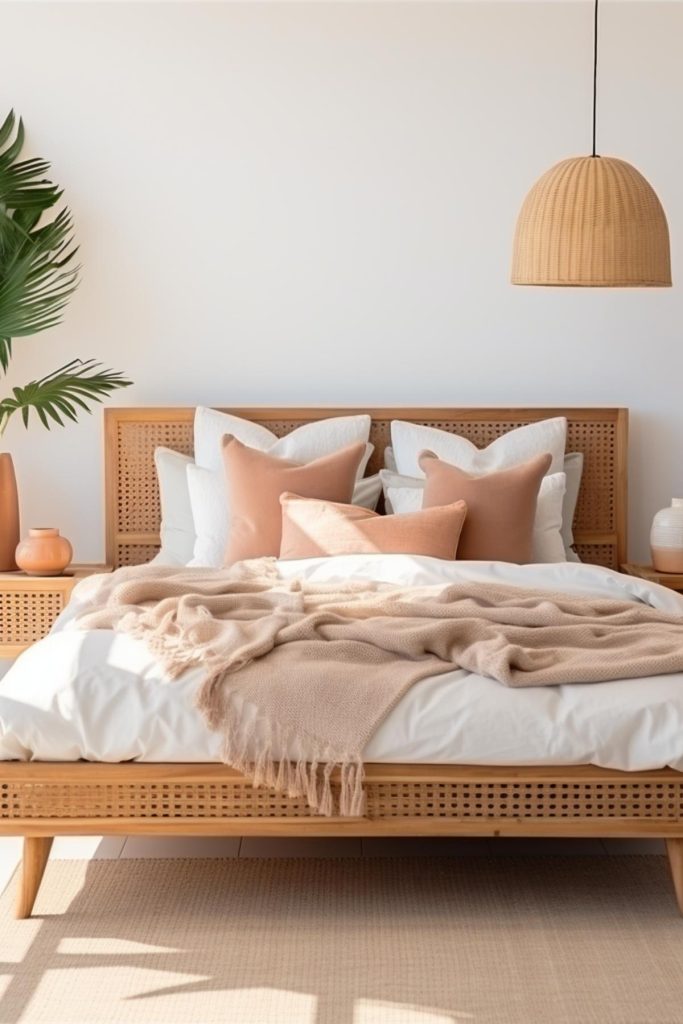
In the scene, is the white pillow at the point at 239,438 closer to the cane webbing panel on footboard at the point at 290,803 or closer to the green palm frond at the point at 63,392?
the green palm frond at the point at 63,392

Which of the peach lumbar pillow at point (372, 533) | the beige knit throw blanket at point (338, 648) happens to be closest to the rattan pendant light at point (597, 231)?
the beige knit throw blanket at point (338, 648)

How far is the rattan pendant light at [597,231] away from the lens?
343cm

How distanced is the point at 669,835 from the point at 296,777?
90cm

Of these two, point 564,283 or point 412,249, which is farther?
point 412,249

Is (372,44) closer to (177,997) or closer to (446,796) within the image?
(446,796)

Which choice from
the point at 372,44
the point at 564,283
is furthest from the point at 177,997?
the point at 372,44

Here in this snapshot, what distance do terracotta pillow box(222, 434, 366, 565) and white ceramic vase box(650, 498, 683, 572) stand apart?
1.18 metres

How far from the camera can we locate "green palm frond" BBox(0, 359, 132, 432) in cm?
494

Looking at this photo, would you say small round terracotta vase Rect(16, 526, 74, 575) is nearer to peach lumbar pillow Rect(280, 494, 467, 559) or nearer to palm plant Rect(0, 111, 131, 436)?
palm plant Rect(0, 111, 131, 436)

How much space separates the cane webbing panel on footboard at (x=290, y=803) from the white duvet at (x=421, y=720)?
0.17 ft

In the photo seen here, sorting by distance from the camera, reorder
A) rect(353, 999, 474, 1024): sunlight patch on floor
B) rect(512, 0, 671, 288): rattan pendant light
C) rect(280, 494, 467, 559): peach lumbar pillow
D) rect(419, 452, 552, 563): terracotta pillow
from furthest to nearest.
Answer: rect(419, 452, 552, 563): terracotta pillow < rect(280, 494, 467, 559): peach lumbar pillow < rect(512, 0, 671, 288): rattan pendant light < rect(353, 999, 474, 1024): sunlight patch on floor

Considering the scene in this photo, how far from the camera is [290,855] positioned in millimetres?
3562

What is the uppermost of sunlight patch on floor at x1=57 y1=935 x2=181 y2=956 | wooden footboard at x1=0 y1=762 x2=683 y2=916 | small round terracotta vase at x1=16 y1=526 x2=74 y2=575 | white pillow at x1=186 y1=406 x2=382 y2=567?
white pillow at x1=186 y1=406 x2=382 y2=567

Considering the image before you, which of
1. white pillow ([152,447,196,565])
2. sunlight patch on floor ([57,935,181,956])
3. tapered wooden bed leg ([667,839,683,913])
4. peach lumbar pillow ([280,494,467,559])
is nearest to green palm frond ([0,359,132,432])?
white pillow ([152,447,196,565])
